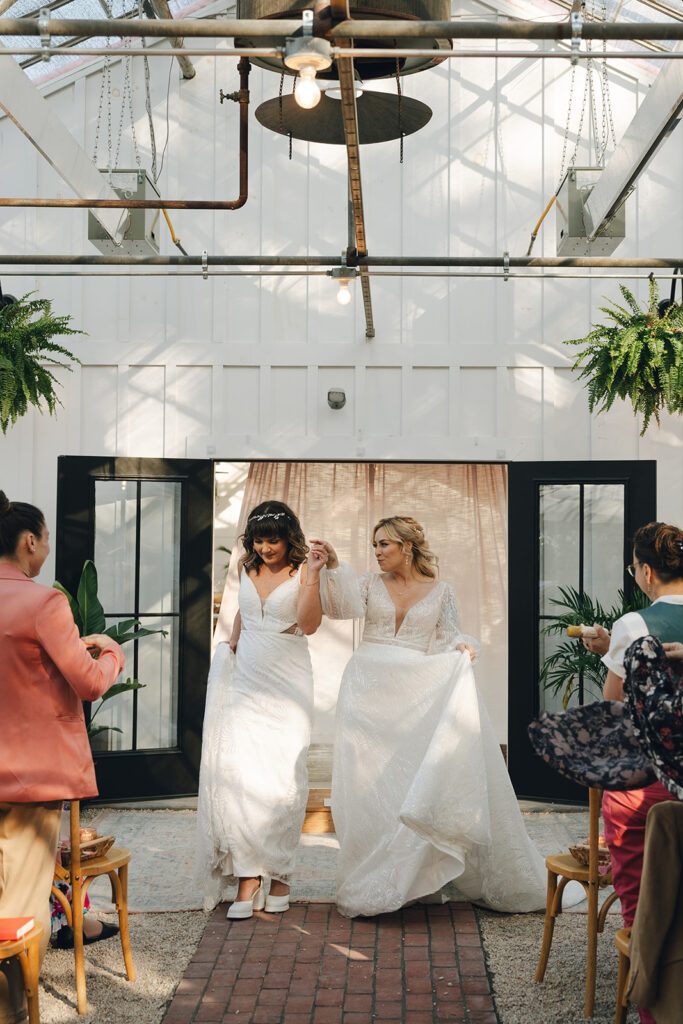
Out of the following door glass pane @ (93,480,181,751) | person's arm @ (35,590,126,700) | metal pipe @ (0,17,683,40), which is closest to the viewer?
metal pipe @ (0,17,683,40)

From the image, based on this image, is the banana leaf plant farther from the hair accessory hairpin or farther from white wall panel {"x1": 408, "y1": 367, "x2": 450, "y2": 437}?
white wall panel {"x1": 408, "y1": 367, "x2": 450, "y2": 437}

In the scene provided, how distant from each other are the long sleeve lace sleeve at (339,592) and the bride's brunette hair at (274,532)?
24 centimetres

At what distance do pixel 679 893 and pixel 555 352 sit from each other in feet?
16.6

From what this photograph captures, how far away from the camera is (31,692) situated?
354 cm

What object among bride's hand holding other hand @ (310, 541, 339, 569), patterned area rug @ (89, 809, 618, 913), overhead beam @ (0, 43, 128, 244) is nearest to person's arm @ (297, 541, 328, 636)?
bride's hand holding other hand @ (310, 541, 339, 569)

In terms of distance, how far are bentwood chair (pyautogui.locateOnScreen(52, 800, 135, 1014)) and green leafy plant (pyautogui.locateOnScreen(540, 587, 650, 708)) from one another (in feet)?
10.9

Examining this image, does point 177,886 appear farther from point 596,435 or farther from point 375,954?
point 596,435

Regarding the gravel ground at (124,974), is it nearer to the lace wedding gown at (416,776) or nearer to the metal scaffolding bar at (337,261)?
the lace wedding gown at (416,776)

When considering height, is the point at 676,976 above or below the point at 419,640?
below

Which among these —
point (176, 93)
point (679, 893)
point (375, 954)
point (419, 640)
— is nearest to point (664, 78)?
point (419, 640)

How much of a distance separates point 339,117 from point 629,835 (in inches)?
114

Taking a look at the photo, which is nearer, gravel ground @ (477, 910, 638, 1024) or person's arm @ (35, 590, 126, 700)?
person's arm @ (35, 590, 126, 700)

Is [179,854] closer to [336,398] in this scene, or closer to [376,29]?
[336,398]

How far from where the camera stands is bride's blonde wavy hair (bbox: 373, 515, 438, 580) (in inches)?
202
